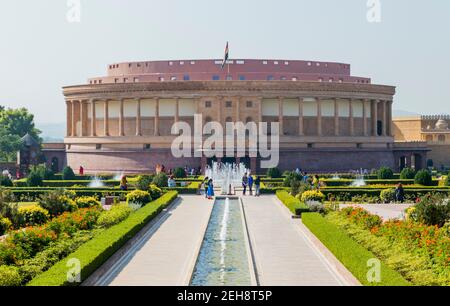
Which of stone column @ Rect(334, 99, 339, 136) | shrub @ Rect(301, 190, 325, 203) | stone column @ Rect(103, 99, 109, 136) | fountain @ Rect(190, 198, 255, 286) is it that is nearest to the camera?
fountain @ Rect(190, 198, 255, 286)

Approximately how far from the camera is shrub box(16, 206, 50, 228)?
90.7 ft

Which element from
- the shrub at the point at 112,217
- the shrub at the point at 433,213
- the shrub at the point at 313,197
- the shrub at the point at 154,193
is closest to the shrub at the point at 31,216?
the shrub at the point at 112,217

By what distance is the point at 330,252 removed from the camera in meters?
20.6

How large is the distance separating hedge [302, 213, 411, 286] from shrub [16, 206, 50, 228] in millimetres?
10195

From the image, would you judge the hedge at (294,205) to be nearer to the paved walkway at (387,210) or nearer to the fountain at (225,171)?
the paved walkway at (387,210)

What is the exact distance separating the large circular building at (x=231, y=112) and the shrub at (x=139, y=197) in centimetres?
2637

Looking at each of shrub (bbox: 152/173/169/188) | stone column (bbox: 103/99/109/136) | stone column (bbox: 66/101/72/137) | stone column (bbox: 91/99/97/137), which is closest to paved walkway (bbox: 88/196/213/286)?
shrub (bbox: 152/173/169/188)

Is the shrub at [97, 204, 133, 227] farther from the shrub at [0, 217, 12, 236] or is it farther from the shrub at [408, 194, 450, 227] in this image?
the shrub at [408, 194, 450, 227]

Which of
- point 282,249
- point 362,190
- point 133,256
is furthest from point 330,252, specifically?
point 362,190

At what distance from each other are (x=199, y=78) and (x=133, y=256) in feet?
163

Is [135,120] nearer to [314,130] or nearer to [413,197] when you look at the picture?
[314,130]

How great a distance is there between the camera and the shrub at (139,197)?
3497cm
